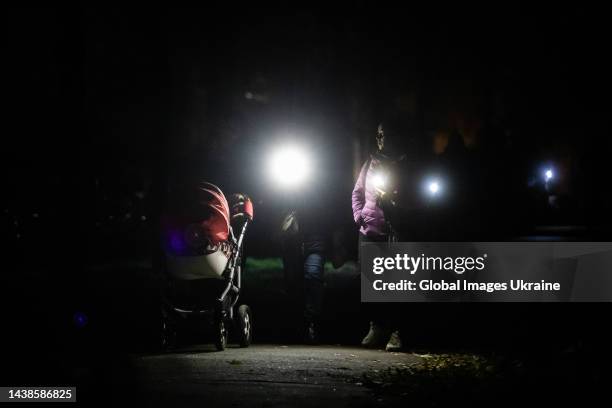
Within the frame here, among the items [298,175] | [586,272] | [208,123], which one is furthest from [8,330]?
[208,123]

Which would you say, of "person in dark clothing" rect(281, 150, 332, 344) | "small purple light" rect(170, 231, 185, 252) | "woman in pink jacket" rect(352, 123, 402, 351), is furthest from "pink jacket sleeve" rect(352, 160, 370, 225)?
"small purple light" rect(170, 231, 185, 252)

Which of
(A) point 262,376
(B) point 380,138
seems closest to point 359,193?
(B) point 380,138

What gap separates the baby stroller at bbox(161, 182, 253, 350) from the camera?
10242 millimetres

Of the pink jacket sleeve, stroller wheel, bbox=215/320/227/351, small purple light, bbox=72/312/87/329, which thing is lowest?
stroller wheel, bbox=215/320/227/351

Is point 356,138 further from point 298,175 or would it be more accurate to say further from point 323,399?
point 323,399

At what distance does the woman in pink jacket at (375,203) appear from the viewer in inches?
444

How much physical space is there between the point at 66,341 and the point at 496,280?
7.25 meters

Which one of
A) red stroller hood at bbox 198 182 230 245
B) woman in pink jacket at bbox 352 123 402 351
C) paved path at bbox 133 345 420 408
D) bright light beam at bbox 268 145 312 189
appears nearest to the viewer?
paved path at bbox 133 345 420 408

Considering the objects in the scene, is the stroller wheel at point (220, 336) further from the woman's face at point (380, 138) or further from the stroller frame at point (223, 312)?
the woman's face at point (380, 138)

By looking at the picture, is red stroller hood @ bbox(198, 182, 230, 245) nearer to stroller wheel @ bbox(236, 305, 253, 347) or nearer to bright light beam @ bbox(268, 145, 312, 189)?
stroller wheel @ bbox(236, 305, 253, 347)

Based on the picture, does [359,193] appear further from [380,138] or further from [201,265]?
[201,265]

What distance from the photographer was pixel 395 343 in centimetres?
1099

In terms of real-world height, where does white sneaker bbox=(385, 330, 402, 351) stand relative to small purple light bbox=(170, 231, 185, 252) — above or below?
below

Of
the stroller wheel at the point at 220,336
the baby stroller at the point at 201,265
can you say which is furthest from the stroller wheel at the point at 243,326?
the stroller wheel at the point at 220,336
